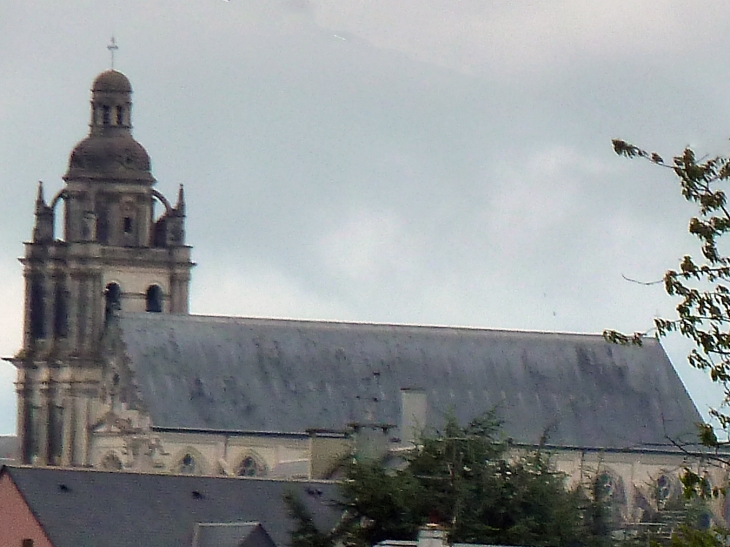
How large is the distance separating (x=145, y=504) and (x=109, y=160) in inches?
2530

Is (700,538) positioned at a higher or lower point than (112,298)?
lower

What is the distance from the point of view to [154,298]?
122562 mm

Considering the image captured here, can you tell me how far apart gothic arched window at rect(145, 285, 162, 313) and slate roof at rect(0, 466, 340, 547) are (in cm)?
5621

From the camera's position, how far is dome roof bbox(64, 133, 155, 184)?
126 meters

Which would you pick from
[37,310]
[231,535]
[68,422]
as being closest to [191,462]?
[68,422]

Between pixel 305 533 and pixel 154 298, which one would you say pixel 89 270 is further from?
pixel 305 533

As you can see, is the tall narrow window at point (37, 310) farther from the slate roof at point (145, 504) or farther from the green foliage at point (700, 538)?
the green foliage at point (700, 538)

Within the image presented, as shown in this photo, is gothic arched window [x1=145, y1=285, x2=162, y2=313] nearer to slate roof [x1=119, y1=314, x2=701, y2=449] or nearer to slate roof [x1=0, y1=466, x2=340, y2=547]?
slate roof [x1=119, y1=314, x2=701, y2=449]

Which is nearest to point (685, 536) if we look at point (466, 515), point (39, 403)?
point (466, 515)

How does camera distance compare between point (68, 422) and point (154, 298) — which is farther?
point (154, 298)

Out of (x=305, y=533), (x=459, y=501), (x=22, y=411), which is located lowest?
(x=305, y=533)

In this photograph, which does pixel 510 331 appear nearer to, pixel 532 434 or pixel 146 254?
pixel 532 434

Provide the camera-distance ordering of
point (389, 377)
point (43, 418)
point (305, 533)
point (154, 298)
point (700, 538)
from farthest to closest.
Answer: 1. point (154, 298)
2. point (43, 418)
3. point (389, 377)
4. point (305, 533)
5. point (700, 538)

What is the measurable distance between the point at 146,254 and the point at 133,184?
416cm
